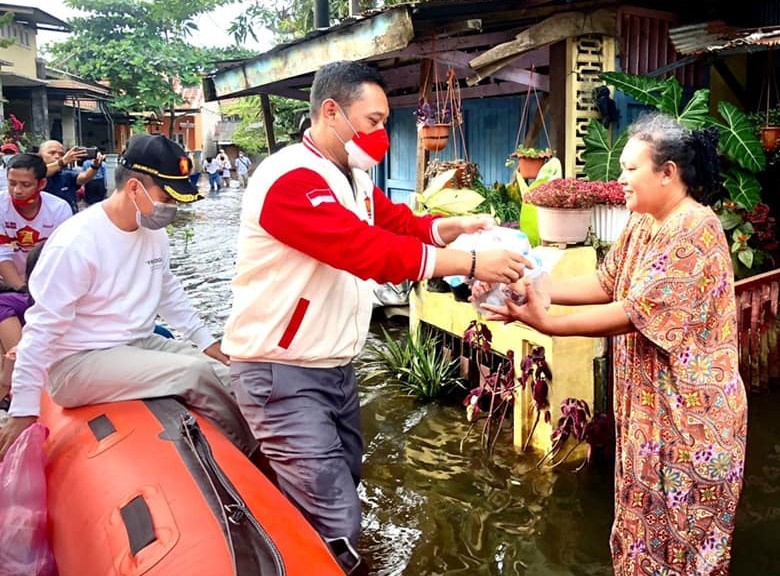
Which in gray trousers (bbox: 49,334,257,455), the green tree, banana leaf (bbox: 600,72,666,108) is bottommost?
gray trousers (bbox: 49,334,257,455)

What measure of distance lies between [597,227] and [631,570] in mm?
2931

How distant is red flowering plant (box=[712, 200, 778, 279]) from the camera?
606 cm

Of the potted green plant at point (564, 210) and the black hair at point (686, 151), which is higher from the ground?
the black hair at point (686, 151)

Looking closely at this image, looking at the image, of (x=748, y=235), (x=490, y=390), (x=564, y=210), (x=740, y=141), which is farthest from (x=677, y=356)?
(x=740, y=141)

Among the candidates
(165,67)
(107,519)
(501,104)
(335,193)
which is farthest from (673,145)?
(165,67)

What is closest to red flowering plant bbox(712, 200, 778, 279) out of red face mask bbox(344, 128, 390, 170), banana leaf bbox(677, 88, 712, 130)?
banana leaf bbox(677, 88, 712, 130)

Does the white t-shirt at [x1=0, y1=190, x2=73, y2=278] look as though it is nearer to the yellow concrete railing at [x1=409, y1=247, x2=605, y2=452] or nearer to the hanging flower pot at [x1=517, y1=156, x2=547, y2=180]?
the yellow concrete railing at [x1=409, y1=247, x2=605, y2=452]

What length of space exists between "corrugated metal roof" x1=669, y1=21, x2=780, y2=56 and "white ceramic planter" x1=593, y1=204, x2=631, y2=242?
1977 millimetres

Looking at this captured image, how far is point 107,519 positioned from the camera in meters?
2.38

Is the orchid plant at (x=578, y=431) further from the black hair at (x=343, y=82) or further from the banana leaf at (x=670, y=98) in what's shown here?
the banana leaf at (x=670, y=98)

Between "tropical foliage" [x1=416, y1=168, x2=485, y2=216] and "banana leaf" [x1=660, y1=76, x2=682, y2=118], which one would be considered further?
"banana leaf" [x1=660, y1=76, x2=682, y2=118]

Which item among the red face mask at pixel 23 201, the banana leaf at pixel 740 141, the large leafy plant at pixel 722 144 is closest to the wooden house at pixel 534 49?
the large leafy plant at pixel 722 144

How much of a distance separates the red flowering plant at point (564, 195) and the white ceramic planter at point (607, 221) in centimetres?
20

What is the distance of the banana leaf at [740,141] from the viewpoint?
6.13 metres
